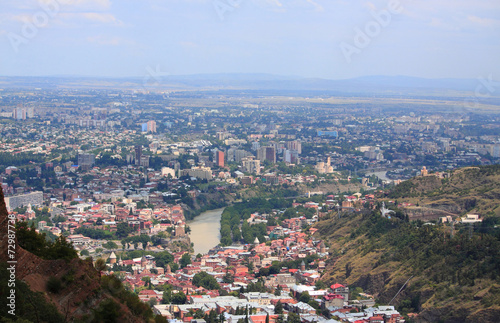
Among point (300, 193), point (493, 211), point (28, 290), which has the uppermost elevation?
point (28, 290)

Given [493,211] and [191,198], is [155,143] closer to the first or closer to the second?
[191,198]

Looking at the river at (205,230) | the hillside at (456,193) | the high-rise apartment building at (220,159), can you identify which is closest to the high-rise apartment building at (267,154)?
the high-rise apartment building at (220,159)

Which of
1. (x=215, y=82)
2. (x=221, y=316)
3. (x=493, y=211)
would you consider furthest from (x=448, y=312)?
(x=215, y=82)

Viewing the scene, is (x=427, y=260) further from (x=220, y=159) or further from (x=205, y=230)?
(x=220, y=159)

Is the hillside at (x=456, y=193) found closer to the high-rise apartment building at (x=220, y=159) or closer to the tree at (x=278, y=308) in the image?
the tree at (x=278, y=308)

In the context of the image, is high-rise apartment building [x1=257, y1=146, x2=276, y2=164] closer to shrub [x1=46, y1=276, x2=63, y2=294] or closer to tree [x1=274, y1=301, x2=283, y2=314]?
tree [x1=274, y1=301, x2=283, y2=314]

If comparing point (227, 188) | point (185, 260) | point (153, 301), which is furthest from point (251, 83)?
point (153, 301)

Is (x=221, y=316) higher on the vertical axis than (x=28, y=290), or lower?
lower
